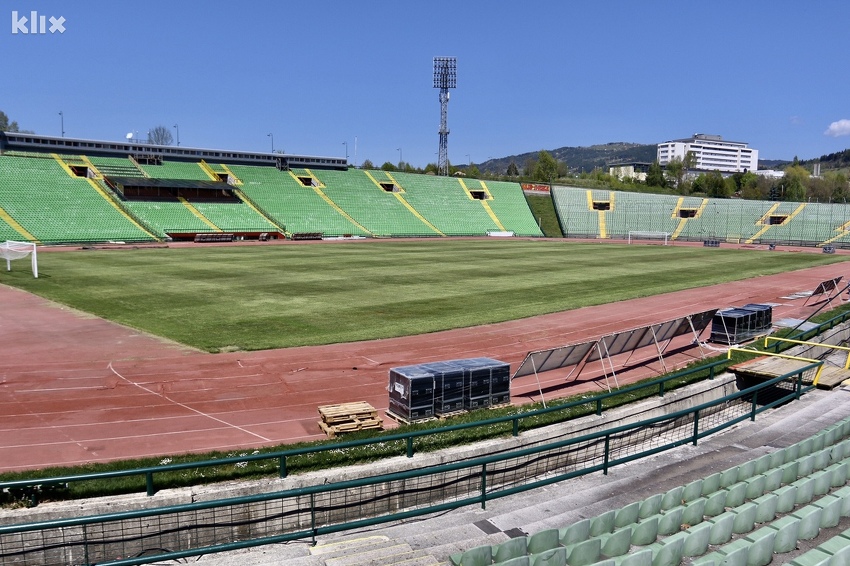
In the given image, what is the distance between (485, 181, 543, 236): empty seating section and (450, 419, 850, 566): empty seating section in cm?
8265

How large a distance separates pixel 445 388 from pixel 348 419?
2.58m

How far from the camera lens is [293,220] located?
3142 inches

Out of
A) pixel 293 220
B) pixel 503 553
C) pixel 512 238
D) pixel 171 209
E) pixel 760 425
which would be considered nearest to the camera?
pixel 503 553

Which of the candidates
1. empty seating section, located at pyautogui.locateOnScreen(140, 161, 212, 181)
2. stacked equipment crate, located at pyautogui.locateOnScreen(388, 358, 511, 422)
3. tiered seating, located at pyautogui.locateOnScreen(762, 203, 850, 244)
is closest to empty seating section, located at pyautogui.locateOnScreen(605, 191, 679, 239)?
tiered seating, located at pyautogui.locateOnScreen(762, 203, 850, 244)

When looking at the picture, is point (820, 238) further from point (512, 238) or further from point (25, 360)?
point (25, 360)

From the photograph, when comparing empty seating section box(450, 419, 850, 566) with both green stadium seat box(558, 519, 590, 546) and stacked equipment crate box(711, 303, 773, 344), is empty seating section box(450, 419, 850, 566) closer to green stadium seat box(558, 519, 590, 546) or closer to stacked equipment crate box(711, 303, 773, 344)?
green stadium seat box(558, 519, 590, 546)

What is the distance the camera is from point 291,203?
84.3m

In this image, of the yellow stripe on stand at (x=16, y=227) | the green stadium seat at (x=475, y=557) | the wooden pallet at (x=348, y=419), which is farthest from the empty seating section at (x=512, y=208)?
the green stadium seat at (x=475, y=557)

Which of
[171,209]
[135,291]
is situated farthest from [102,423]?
[171,209]

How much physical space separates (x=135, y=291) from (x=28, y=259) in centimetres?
2025

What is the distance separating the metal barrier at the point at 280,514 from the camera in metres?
8.41

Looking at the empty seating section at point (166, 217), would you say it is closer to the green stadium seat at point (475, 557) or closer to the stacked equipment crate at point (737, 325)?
→ the stacked equipment crate at point (737, 325)

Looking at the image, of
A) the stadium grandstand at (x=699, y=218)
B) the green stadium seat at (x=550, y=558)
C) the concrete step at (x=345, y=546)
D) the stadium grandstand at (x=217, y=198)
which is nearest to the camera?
the green stadium seat at (x=550, y=558)

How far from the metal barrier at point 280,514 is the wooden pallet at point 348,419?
A: 9.34 feet
